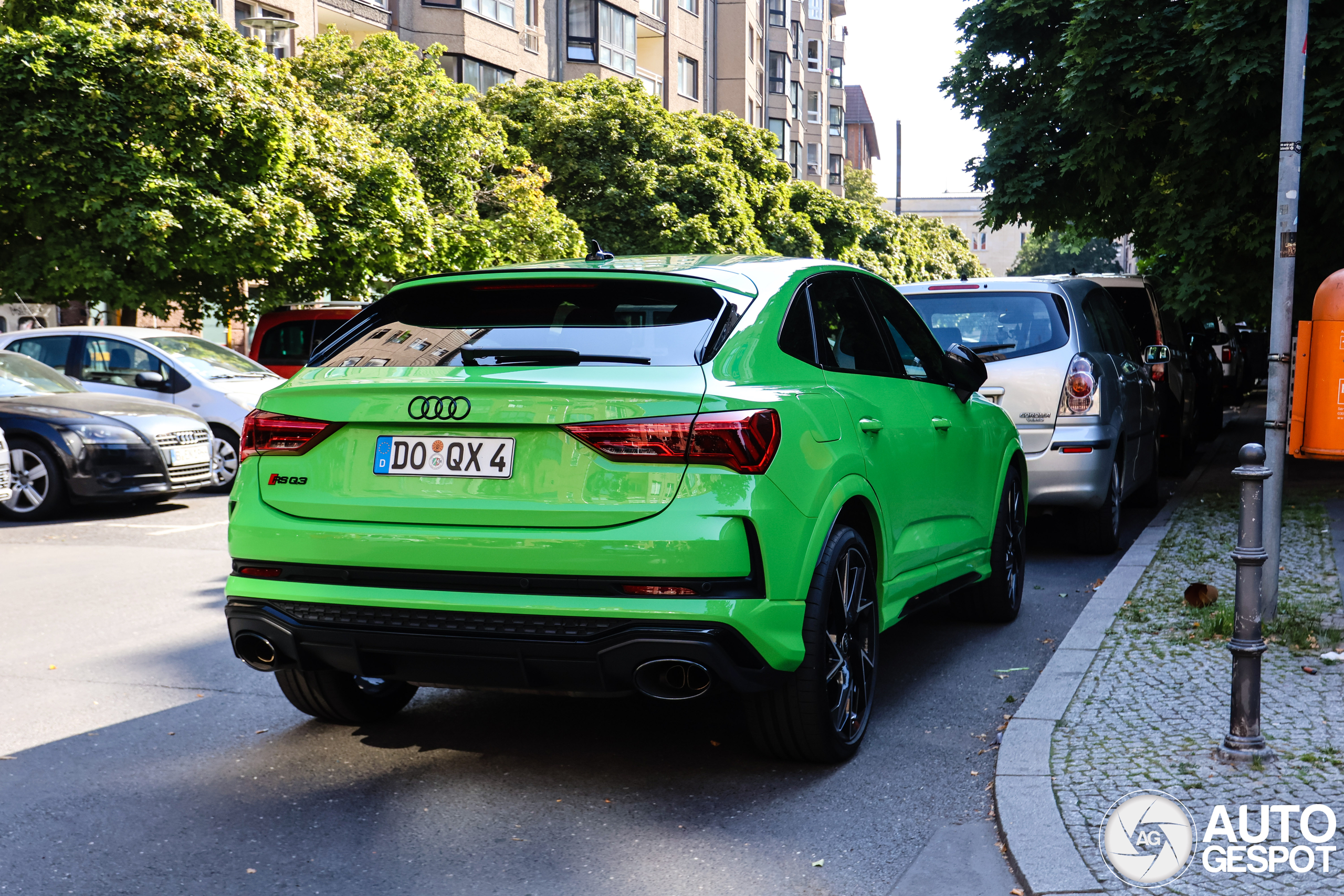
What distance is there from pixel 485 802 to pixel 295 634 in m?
0.77

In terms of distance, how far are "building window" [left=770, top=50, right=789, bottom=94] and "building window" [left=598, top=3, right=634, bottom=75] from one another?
22.8 metres

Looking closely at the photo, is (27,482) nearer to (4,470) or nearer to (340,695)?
(4,470)

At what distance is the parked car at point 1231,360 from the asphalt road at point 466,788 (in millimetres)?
13536

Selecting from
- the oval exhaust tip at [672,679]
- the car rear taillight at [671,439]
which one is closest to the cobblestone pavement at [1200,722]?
the oval exhaust tip at [672,679]

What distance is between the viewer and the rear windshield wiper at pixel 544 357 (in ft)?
13.4

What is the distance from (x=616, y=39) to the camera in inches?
1774

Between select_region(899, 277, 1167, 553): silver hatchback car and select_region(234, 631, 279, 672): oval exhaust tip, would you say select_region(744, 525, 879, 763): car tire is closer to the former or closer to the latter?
select_region(234, 631, 279, 672): oval exhaust tip

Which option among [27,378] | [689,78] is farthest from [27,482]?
[689,78]

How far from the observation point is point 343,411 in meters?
4.16

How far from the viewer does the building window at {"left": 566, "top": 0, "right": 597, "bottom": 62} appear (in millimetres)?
43094

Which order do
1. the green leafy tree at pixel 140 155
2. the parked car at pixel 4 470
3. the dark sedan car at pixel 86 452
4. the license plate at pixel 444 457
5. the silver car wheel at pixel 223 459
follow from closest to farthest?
the license plate at pixel 444 457
the parked car at pixel 4 470
the dark sedan car at pixel 86 452
the silver car wheel at pixel 223 459
the green leafy tree at pixel 140 155

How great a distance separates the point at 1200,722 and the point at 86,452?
9.55 m

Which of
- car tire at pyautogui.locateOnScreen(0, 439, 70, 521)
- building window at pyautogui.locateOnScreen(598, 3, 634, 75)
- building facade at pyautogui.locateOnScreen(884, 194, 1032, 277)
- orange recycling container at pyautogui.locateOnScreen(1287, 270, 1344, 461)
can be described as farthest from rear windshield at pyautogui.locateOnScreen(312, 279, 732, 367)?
building facade at pyautogui.locateOnScreen(884, 194, 1032, 277)

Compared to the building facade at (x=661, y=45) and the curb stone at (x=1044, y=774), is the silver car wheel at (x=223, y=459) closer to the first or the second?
the curb stone at (x=1044, y=774)
